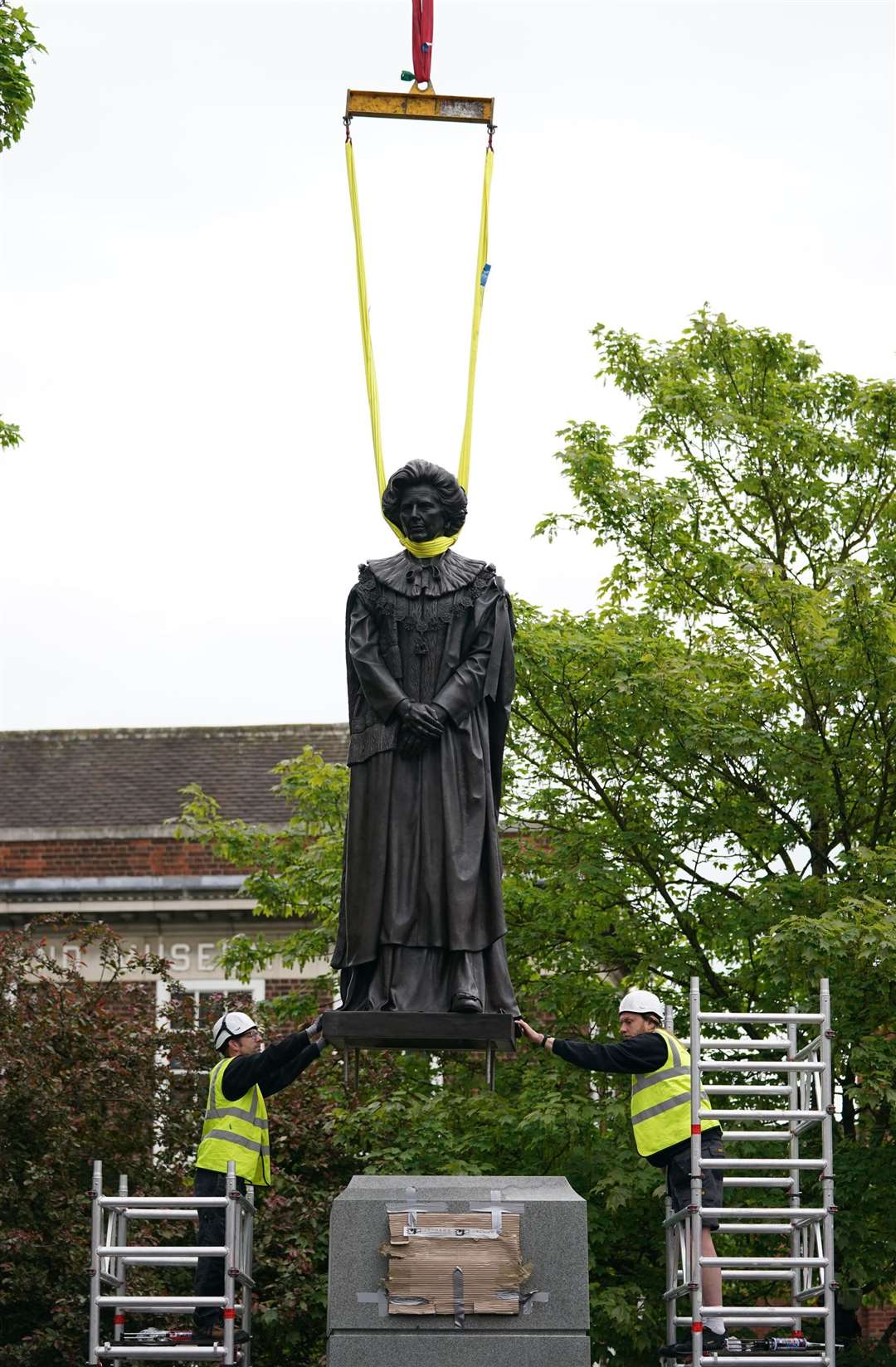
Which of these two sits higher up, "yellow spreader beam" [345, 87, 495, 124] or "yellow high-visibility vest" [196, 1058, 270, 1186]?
"yellow spreader beam" [345, 87, 495, 124]

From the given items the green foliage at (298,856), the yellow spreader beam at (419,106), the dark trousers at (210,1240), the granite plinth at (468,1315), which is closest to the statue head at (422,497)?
the yellow spreader beam at (419,106)

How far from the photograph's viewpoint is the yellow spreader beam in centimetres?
1109

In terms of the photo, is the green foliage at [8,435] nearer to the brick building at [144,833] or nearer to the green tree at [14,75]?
the green tree at [14,75]

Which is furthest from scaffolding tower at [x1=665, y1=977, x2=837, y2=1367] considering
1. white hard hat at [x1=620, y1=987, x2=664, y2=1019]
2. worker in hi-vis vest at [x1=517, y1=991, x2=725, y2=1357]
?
white hard hat at [x1=620, y1=987, x2=664, y2=1019]

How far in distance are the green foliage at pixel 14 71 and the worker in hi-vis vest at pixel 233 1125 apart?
26.8 ft

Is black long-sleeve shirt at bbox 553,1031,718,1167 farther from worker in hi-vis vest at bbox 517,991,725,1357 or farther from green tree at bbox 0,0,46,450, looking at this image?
green tree at bbox 0,0,46,450

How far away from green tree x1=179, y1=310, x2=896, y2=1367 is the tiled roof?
26.6 ft

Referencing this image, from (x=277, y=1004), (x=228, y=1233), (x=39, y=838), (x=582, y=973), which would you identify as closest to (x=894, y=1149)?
(x=582, y=973)

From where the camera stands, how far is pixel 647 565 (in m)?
19.1

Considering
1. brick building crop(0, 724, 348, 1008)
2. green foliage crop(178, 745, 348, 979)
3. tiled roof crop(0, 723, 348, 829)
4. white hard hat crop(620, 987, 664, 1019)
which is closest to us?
white hard hat crop(620, 987, 664, 1019)

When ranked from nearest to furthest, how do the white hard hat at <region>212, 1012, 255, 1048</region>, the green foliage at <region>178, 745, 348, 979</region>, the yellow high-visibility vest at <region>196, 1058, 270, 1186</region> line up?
the yellow high-visibility vest at <region>196, 1058, 270, 1186</region>, the white hard hat at <region>212, 1012, 255, 1048</region>, the green foliage at <region>178, 745, 348, 979</region>

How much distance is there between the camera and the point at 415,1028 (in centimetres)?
959

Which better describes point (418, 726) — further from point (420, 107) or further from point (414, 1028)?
point (420, 107)

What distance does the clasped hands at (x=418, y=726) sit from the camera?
9.99 m
